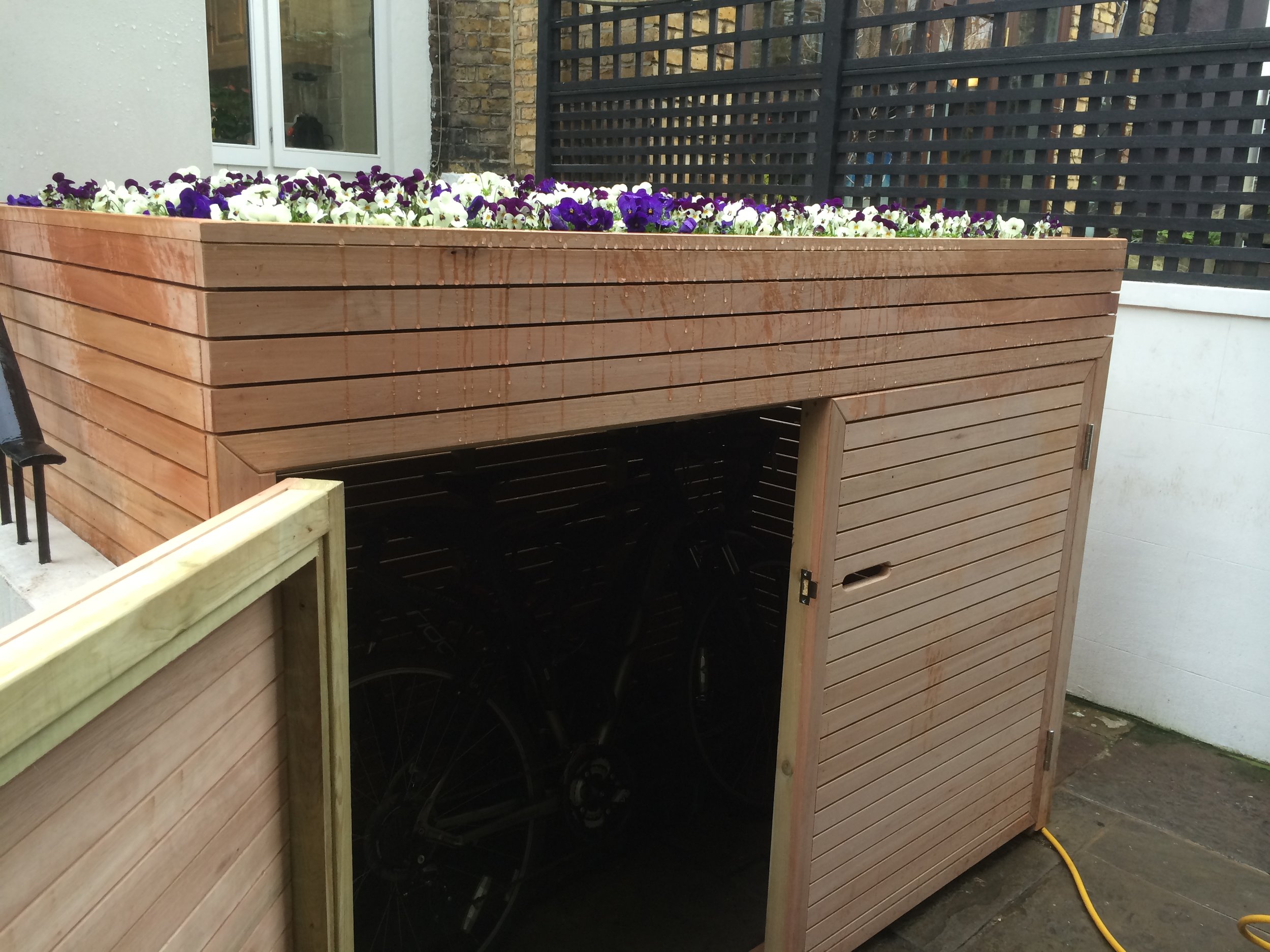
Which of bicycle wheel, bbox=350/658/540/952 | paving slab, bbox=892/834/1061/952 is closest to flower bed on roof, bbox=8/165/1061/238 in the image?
bicycle wheel, bbox=350/658/540/952

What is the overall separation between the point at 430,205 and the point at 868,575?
52.8 inches

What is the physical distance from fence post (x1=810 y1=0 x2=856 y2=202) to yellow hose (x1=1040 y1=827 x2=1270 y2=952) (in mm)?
3094

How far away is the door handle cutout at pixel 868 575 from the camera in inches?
90.6

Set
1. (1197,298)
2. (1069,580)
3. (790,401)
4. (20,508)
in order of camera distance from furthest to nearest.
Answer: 1. (1197,298)
2. (1069,580)
3. (790,401)
4. (20,508)

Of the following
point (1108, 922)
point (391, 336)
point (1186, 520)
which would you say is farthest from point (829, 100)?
point (391, 336)

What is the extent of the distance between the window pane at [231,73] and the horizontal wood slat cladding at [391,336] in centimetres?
447

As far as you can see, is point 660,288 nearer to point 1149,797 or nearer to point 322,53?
point 1149,797

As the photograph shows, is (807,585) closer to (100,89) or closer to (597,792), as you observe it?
(597,792)

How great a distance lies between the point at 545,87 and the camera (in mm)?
6379

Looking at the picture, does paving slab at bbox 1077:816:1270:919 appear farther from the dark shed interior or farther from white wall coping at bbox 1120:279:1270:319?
white wall coping at bbox 1120:279:1270:319

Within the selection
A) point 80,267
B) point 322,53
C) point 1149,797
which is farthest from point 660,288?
point 322,53

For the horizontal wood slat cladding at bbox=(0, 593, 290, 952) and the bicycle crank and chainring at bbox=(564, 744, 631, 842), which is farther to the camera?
the bicycle crank and chainring at bbox=(564, 744, 631, 842)

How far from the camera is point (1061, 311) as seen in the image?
2.66 m

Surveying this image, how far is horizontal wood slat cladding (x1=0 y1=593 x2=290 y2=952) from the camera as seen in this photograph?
0.74m
